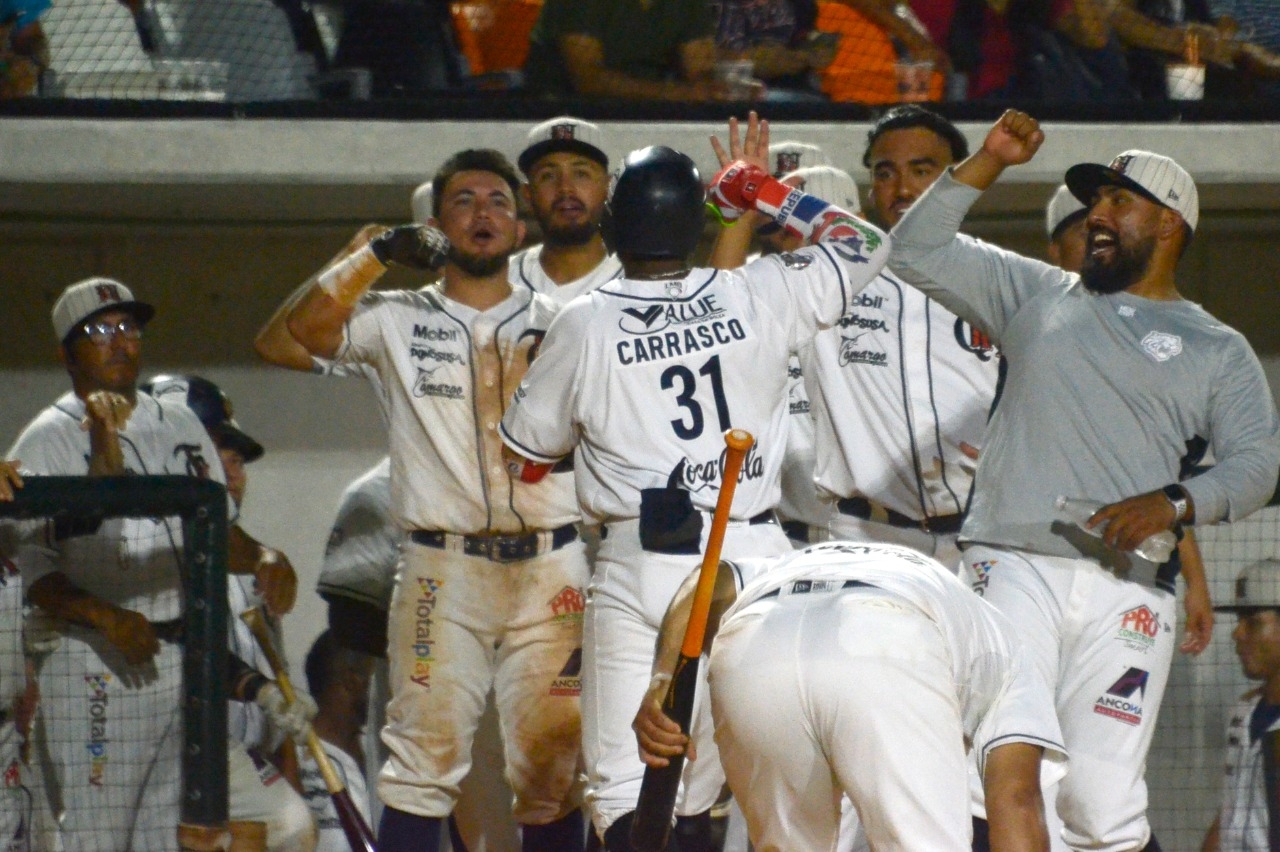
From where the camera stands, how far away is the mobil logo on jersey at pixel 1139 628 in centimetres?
450

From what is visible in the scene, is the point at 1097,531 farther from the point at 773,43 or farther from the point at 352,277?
the point at 773,43

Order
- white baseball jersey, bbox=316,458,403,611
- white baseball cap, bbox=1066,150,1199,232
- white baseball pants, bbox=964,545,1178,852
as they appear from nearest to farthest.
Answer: white baseball pants, bbox=964,545,1178,852 < white baseball cap, bbox=1066,150,1199,232 < white baseball jersey, bbox=316,458,403,611

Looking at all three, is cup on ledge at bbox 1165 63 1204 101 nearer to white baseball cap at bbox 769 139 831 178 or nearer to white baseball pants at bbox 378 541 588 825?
→ white baseball cap at bbox 769 139 831 178

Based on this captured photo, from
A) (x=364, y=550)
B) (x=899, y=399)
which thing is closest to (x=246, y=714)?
(x=364, y=550)

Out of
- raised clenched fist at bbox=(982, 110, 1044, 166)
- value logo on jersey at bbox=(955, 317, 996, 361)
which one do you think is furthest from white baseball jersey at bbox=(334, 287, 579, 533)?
raised clenched fist at bbox=(982, 110, 1044, 166)

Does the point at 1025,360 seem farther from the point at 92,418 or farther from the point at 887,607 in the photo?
the point at 92,418

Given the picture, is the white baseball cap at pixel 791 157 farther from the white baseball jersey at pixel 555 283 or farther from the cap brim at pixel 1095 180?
the cap brim at pixel 1095 180

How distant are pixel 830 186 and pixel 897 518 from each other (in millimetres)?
1065

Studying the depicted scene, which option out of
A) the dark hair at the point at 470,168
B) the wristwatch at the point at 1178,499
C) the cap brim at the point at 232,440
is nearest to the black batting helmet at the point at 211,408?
the cap brim at the point at 232,440

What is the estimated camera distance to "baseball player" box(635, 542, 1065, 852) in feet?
9.74

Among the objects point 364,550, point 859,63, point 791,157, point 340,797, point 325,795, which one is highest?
point 859,63

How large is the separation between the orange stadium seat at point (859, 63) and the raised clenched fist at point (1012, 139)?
2791 mm

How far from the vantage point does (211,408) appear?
6.14m

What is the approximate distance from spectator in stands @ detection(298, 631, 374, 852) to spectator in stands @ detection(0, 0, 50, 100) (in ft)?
8.02
